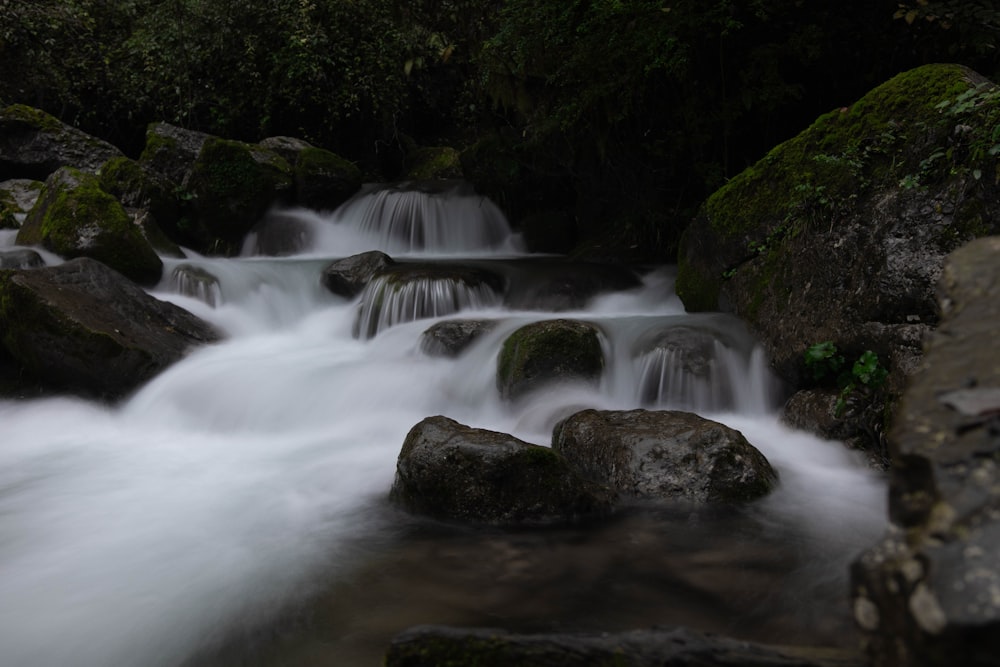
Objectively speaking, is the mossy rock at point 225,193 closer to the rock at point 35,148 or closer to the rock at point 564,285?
the rock at point 35,148

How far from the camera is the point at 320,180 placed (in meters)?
13.3

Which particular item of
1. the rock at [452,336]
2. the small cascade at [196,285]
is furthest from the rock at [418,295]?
the small cascade at [196,285]

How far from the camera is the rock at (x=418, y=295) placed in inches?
336

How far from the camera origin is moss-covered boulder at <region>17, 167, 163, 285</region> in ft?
27.7

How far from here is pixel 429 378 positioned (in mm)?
6684

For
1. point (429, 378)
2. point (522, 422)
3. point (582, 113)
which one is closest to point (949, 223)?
point (522, 422)

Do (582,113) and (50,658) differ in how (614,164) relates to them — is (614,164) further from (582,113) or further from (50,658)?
(50,658)

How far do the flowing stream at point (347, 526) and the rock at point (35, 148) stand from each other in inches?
280

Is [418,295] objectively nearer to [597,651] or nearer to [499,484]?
[499,484]

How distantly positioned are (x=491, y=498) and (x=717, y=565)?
1260 millimetres

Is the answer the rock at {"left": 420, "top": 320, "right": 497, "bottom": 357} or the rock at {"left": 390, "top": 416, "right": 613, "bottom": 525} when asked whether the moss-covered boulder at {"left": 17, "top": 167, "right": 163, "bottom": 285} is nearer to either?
the rock at {"left": 420, "top": 320, "right": 497, "bottom": 357}

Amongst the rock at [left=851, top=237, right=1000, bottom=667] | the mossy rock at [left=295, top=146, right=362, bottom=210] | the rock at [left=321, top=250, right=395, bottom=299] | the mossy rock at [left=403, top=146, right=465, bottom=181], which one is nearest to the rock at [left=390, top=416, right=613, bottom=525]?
the rock at [left=851, top=237, right=1000, bottom=667]

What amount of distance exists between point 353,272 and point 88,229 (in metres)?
3.29

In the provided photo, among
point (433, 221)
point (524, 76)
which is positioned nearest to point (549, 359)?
point (524, 76)
